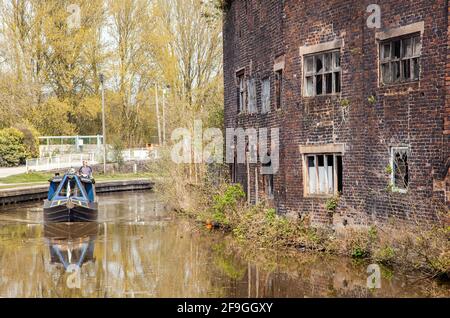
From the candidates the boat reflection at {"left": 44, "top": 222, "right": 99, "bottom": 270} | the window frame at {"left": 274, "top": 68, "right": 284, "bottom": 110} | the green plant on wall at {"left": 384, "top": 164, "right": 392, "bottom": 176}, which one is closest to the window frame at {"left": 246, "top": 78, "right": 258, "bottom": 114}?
the window frame at {"left": 274, "top": 68, "right": 284, "bottom": 110}

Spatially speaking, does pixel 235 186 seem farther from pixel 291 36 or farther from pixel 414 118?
pixel 414 118

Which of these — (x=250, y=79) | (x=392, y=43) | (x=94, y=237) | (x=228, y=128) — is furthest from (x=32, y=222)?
(x=392, y=43)

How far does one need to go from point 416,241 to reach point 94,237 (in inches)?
442

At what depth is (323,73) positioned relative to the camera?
1822cm

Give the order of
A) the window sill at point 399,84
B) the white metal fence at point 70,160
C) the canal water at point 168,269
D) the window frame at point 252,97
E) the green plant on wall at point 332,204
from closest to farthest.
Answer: the canal water at point 168,269 < the window sill at point 399,84 < the green plant on wall at point 332,204 < the window frame at point 252,97 < the white metal fence at point 70,160

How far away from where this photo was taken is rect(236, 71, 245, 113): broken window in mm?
23375

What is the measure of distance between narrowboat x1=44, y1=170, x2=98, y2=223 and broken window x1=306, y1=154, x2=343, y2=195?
9449 millimetres

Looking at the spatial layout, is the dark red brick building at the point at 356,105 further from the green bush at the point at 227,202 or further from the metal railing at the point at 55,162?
the metal railing at the point at 55,162

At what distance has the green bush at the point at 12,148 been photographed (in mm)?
45469

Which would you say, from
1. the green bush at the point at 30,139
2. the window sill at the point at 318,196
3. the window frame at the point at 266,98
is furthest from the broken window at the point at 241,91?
the green bush at the point at 30,139

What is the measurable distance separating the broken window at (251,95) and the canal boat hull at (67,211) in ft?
22.6

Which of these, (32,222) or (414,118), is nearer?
(414,118)

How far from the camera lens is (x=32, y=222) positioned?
84.9 feet

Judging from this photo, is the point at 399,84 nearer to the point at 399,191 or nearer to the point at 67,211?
the point at 399,191
